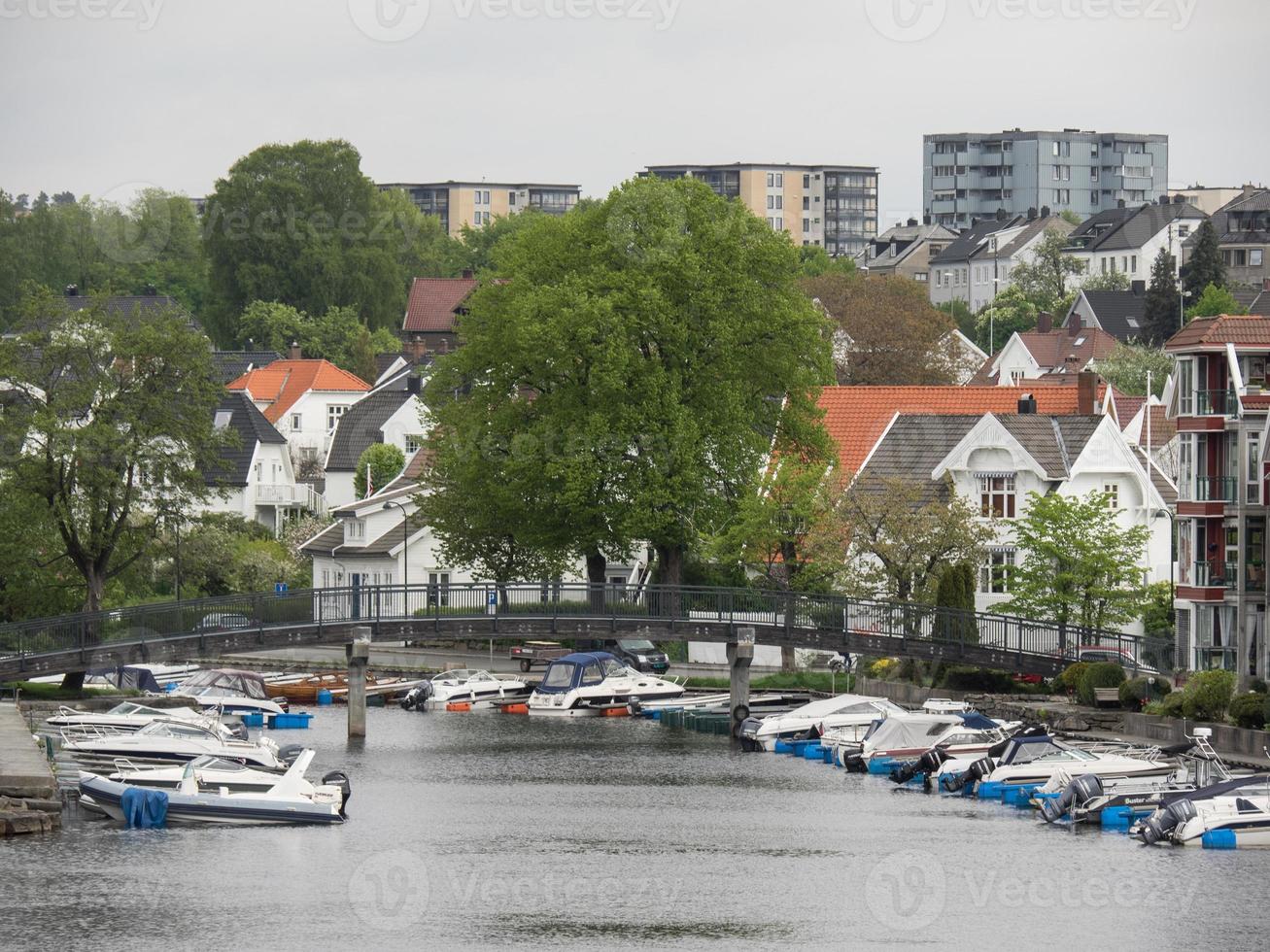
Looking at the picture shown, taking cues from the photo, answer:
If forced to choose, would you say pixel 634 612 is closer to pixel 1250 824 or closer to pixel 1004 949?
pixel 1250 824

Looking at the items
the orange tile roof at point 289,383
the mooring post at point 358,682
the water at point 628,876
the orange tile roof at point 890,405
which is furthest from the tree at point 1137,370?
the water at point 628,876

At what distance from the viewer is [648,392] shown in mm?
85812

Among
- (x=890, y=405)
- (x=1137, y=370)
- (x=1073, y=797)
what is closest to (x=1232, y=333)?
(x=1073, y=797)

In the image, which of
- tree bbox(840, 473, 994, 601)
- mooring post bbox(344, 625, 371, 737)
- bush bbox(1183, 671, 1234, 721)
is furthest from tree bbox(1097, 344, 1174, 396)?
bush bbox(1183, 671, 1234, 721)

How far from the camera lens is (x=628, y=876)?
4988 centimetres

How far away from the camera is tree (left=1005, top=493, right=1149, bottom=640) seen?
8006 cm

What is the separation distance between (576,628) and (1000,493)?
23.7 m

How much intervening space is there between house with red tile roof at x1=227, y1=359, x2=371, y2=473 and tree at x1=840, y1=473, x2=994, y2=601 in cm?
7336

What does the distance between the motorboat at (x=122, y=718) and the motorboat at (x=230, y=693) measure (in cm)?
940

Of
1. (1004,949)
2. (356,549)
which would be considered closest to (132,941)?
(1004,949)

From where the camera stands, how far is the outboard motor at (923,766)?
6419 cm

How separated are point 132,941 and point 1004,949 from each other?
1510cm

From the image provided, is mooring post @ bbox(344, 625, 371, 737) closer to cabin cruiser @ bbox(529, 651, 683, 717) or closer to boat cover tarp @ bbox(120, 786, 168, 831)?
cabin cruiser @ bbox(529, 651, 683, 717)

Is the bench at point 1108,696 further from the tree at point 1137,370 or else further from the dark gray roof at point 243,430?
the tree at point 1137,370
